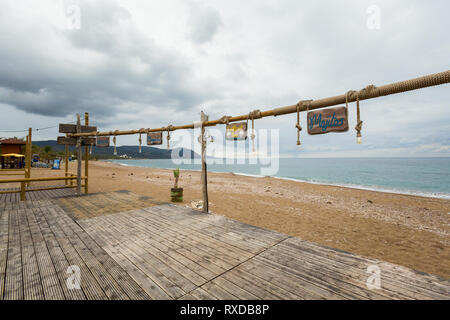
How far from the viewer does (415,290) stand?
2.58 meters

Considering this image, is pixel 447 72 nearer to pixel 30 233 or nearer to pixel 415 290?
pixel 415 290

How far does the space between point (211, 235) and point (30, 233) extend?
459cm

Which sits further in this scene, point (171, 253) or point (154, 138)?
point (154, 138)

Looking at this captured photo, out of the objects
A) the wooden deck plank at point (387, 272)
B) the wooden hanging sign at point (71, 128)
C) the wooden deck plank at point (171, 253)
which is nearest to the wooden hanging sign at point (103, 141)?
the wooden hanging sign at point (71, 128)

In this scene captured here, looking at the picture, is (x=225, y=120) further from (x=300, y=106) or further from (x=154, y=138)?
(x=154, y=138)

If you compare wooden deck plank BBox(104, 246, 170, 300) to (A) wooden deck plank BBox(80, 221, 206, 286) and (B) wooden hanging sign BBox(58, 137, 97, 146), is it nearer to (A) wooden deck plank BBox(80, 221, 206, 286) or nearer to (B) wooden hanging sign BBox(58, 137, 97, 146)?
(A) wooden deck plank BBox(80, 221, 206, 286)

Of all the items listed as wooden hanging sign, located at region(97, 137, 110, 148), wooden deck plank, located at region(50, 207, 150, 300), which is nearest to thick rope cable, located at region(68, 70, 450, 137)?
wooden deck plank, located at region(50, 207, 150, 300)

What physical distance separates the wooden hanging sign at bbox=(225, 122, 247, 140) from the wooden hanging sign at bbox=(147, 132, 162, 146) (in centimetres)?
372

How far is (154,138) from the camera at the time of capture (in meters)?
8.14

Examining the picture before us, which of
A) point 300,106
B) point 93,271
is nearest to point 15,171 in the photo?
point 93,271

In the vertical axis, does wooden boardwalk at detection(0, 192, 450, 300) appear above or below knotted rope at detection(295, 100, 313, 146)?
below

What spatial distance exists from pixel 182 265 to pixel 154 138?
619cm

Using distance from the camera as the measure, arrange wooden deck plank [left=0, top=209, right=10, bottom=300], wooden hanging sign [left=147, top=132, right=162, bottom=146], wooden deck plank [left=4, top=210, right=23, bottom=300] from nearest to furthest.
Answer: wooden deck plank [left=4, top=210, right=23, bottom=300], wooden deck plank [left=0, top=209, right=10, bottom=300], wooden hanging sign [left=147, top=132, right=162, bottom=146]

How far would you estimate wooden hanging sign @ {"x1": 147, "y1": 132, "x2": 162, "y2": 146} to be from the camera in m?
8.05
